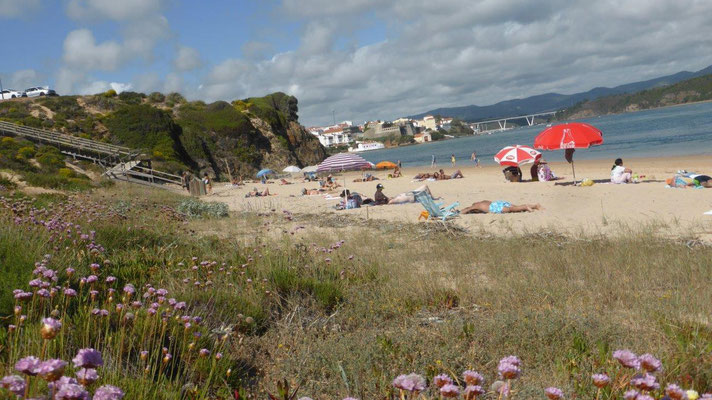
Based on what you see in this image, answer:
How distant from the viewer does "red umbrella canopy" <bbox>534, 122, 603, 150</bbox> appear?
52.6 feet

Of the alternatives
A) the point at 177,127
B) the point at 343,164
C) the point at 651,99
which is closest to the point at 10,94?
the point at 177,127

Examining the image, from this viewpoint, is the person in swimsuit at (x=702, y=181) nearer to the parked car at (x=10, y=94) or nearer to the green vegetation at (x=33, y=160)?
the green vegetation at (x=33, y=160)

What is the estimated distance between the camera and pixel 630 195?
14656mm

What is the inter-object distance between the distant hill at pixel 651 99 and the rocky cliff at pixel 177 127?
121323 mm

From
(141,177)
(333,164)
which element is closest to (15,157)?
(141,177)

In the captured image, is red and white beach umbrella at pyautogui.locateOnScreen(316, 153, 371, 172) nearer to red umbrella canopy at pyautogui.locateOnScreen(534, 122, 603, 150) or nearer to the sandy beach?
A: the sandy beach

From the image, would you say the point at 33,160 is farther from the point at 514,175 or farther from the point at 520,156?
the point at 520,156

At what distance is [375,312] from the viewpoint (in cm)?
429

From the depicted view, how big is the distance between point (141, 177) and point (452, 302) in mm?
27546

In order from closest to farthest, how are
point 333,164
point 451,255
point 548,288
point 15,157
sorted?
1. point 548,288
2. point 451,255
3. point 333,164
4. point 15,157

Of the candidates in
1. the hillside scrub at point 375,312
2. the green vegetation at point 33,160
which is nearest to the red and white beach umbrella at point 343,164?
the hillside scrub at point 375,312

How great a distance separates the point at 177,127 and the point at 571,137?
36.0 metres

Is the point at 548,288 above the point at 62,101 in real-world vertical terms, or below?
below

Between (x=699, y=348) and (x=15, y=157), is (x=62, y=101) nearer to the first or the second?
(x=15, y=157)
